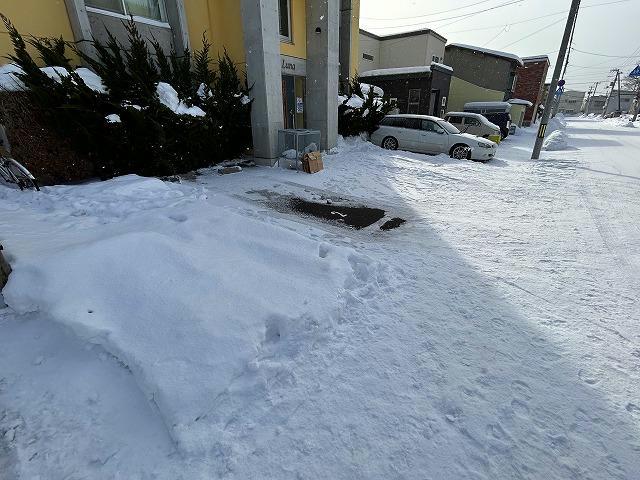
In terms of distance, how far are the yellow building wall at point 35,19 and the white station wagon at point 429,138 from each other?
10.3 metres

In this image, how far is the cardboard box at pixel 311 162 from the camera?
856 cm

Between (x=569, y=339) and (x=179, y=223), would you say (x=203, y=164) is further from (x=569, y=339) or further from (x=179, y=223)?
(x=569, y=339)

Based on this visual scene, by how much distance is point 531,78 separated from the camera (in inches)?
1367

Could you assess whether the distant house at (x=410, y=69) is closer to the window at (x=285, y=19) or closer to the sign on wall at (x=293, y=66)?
the sign on wall at (x=293, y=66)

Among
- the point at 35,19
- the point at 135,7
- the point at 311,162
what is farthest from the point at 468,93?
the point at 35,19

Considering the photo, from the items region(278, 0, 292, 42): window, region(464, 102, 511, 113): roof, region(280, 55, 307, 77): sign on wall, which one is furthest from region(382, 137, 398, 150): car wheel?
region(464, 102, 511, 113): roof

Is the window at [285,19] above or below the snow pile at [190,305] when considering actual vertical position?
above

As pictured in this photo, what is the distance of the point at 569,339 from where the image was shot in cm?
273

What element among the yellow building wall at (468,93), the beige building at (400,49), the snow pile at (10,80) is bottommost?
the snow pile at (10,80)

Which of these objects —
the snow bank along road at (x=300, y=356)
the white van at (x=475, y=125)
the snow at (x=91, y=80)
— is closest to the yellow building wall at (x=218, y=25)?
the snow at (x=91, y=80)

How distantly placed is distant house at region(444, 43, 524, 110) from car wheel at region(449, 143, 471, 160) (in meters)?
17.9

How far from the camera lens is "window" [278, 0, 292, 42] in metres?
10.5

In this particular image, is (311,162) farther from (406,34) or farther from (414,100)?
(406,34)

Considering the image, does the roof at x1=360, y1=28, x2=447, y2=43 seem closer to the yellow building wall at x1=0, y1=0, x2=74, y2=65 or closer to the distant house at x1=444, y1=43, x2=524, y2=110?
the distant house at x1=444, y1=43, x2=524, y2=110
